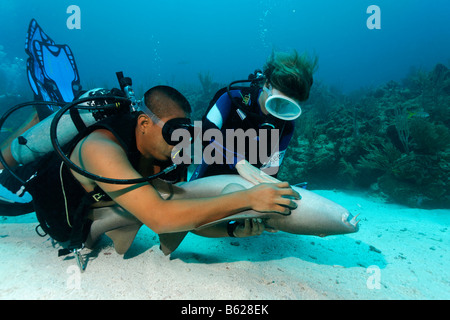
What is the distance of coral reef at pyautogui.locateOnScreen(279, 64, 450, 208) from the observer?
18.2 feet

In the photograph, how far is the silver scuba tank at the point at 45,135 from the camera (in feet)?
6.76

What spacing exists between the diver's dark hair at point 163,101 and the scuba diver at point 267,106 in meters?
0.94

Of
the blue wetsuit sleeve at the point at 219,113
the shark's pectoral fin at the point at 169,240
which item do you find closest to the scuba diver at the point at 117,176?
the shark's pectoral fin at the point at 169,240

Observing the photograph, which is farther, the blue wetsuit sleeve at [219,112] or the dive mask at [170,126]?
the blue wetsuit sleeve at [219,112]

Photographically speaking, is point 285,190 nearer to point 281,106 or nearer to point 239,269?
point 239,269

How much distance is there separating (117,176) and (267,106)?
6.50 ft

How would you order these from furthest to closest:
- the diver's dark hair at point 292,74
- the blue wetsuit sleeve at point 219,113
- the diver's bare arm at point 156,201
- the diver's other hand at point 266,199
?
the blue wetsuit sleeve at point 219,113 → the diver's dark hair at point 292,74 → the diver's other hand at point 266,199 → the diver's bare arm at point 156,201

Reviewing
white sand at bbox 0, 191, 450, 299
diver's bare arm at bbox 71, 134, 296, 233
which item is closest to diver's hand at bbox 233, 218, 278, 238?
white sand at bbox 0, 191, 450, 299

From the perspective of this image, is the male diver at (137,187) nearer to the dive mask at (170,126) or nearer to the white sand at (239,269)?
the dive mask at (170,126)

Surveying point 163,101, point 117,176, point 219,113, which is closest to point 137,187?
point 117,176

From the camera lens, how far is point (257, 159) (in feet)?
11.5
